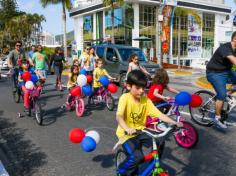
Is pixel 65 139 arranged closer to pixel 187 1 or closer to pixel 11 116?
pixel 11 116

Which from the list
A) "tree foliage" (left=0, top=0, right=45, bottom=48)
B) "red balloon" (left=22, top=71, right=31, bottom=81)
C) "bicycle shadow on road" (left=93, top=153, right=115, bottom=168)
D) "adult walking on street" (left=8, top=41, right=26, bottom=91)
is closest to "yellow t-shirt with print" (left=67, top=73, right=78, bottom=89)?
"red balloon" (left=22, top=71, right=31, bottom=81)

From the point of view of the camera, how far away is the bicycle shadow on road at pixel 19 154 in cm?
462

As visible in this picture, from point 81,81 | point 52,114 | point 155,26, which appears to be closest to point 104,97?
point 81,81

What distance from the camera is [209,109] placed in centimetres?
678

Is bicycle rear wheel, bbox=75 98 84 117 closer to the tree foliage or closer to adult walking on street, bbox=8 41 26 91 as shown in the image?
adult walking on street, bbox=8 41 26 91

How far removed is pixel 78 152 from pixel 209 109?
10.3 ft

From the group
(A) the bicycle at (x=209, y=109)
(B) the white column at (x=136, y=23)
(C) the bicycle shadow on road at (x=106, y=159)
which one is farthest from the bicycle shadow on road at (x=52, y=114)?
(B) the white column at (x=136, y=23)

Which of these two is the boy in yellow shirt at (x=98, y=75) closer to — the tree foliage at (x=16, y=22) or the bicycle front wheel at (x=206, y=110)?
the bicycle front wheel at (x=206, y=110)

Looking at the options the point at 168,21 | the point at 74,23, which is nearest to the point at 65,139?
the point at 168,21

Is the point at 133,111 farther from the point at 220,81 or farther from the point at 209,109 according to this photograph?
the point at 209,109

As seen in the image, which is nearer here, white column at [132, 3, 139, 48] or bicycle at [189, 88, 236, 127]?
bicycle at [189, 88, 236, 127]

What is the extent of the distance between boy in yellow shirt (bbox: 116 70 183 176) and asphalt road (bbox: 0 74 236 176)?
1031 mm

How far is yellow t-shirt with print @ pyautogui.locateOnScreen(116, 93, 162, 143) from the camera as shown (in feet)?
11.4

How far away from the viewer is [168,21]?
117 ft
